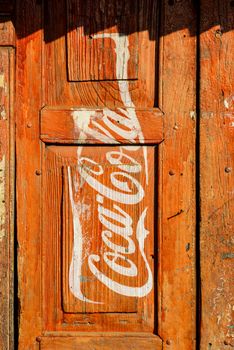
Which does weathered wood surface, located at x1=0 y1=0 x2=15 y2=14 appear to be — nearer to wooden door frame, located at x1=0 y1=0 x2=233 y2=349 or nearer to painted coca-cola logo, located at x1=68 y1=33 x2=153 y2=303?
wooden door frame, located at x1=0 y1=0 x2=233 y2=349

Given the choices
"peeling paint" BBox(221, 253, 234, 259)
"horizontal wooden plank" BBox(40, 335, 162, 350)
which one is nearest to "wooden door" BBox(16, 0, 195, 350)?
"horizontal wooden plank" BBox(40, 335, 162, 350)

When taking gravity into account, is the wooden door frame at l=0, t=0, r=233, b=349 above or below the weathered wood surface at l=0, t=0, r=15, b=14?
below

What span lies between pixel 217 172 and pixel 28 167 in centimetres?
85

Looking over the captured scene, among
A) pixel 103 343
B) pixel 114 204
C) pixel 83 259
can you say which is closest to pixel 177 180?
pixel 114 204

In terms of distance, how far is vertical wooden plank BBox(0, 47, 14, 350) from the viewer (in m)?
2.59

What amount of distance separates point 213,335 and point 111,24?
4.82 feet

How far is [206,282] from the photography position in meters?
2.60

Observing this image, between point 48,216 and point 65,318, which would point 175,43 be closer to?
point 48,216

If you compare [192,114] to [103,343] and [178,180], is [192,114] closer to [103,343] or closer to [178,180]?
[178,180]

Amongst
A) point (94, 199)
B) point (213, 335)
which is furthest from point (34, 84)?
point (213, 335)

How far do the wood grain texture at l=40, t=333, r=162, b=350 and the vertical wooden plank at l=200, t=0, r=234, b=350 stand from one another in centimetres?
25

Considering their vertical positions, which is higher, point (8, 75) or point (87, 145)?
point (8, 75)

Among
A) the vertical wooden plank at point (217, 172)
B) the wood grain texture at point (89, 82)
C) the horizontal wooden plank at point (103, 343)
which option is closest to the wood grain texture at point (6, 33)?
the wood grain texture at point (89, 82)

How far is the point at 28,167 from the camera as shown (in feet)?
8.66
